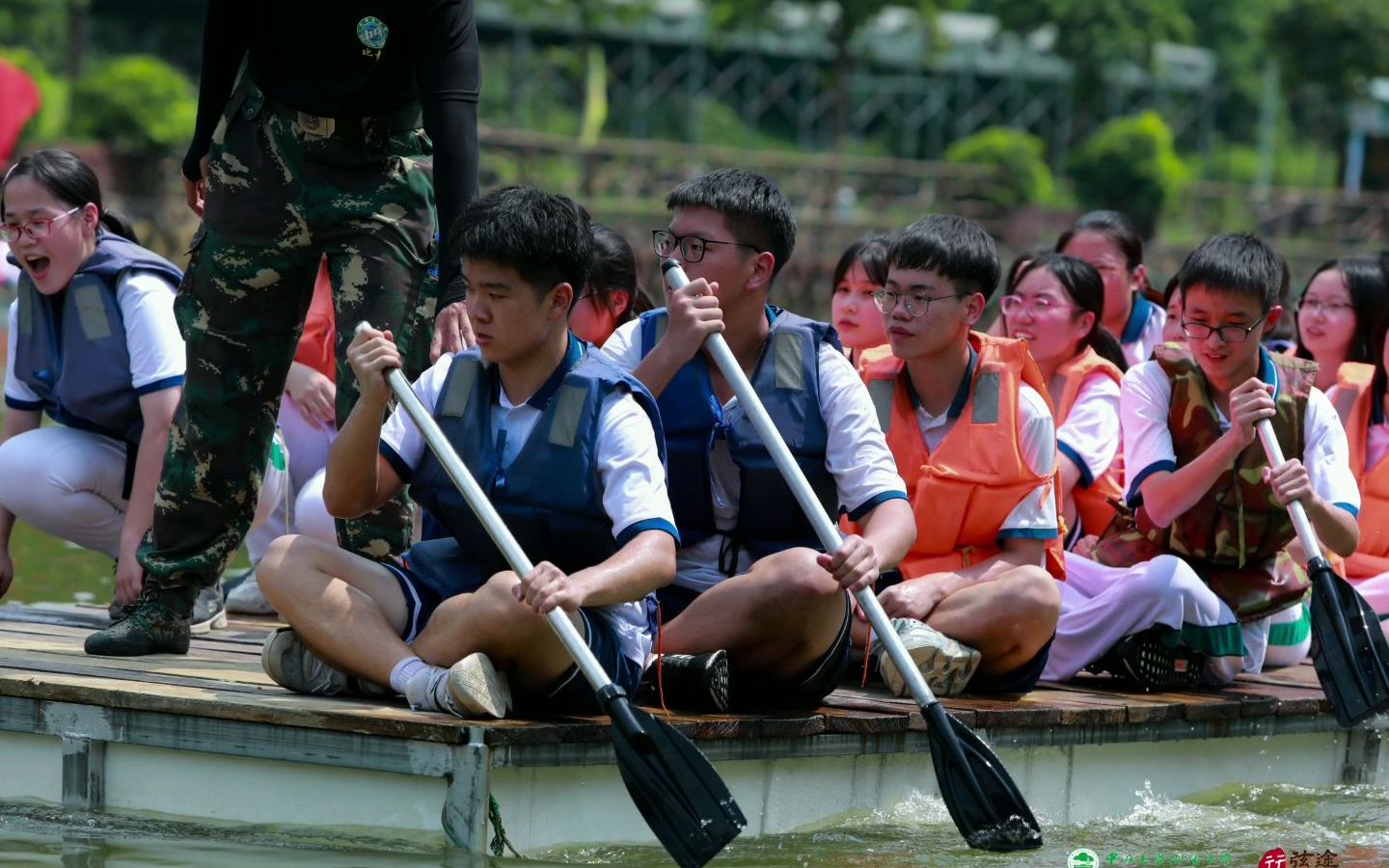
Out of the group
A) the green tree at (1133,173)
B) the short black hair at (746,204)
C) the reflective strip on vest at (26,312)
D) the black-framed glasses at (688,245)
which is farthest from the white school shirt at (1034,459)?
the green tree at (1133,173)

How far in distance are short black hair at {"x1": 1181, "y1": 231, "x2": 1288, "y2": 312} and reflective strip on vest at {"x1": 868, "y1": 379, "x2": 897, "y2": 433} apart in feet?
2.95

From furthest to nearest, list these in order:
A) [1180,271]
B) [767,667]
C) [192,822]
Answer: [1180,271], [767,667], [192,822]

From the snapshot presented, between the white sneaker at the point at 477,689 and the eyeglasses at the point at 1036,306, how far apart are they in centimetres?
264

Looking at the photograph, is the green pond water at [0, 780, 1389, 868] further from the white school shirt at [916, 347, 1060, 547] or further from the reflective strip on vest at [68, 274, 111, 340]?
the reflective strip on vest at [68, 274, 111, 340]

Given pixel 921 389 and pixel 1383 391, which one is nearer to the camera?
pixel 921 389

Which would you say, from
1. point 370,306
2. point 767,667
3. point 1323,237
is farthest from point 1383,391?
point 1323,237

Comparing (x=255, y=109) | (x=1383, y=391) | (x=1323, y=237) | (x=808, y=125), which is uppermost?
(x=808, y=125)

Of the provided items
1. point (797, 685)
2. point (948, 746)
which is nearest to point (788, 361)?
point (797, 685)

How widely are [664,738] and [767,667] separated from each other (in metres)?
0.63

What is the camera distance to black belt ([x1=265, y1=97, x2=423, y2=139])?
175 inches

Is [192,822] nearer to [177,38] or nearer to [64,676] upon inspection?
[64,676]

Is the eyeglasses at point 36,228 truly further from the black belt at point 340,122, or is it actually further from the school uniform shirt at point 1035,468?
the school uniform shirt at point 1035,468

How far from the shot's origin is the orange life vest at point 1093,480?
5.74 m

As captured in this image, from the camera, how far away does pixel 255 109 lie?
4504 mm
